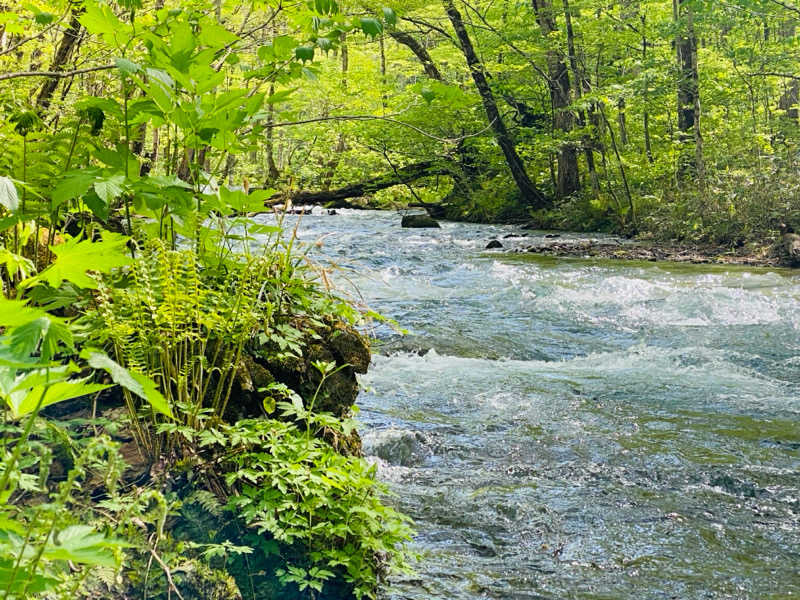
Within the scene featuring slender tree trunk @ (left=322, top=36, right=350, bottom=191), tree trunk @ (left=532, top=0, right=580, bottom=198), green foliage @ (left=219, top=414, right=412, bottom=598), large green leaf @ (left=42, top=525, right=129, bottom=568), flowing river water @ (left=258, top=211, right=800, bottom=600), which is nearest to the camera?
large green leaf @ (left=42, top=525, right=129, bottom=568)

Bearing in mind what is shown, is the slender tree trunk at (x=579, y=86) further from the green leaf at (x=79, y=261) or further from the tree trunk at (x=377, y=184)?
the green leaf at (x=79, y=261)

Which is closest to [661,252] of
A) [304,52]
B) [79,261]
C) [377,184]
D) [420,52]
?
[420,52]

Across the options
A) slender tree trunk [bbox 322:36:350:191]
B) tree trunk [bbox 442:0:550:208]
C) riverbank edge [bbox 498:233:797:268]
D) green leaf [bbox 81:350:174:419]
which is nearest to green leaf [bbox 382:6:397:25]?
green leaf [bbox 81:350:174:419]

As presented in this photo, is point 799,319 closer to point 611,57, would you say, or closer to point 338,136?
point 611,57

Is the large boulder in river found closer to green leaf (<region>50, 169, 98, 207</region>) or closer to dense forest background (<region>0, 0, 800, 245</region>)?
dense forest background (<region>0, 0, 800, 245</region>)

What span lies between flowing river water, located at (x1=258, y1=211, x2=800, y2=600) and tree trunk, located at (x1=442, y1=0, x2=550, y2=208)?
31.0 ft

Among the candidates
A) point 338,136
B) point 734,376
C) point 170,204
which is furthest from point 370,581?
point 338,136

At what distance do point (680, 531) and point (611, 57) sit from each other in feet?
56.7

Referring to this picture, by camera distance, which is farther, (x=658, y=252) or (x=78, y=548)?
(x=658, y=252)

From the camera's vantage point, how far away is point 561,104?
18.6m

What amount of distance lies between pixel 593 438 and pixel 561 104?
15.4m

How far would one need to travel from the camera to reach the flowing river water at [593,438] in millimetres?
3182

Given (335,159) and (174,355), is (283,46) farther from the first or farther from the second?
(335,159)

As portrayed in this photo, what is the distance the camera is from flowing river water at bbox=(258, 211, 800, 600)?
3182 millimetres
